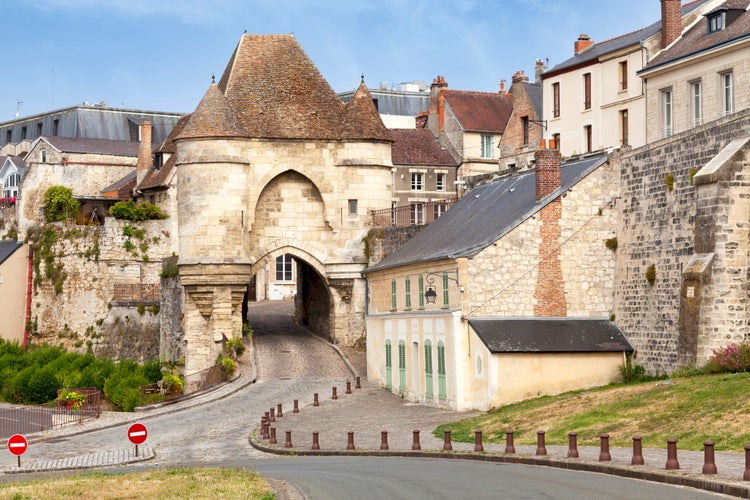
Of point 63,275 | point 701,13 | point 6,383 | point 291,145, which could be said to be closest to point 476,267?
point 291,145

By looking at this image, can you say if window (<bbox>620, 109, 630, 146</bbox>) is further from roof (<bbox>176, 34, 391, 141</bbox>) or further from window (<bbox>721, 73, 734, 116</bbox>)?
roof (<bbox>176, 34, 391, 141</bbox>)

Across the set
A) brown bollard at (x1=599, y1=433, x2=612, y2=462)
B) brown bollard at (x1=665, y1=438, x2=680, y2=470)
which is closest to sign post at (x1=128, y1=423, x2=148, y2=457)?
brown bollard at (x1=599, y1=433, x2=612, y2=462)

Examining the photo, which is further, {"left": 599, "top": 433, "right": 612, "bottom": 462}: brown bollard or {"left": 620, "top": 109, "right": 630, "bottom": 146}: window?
{"left": 620, "top": 109, "right": 630, "bottom": 146}: window

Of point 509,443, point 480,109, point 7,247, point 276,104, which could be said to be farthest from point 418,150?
point 509,443

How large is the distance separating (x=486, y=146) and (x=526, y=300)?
43.0 meters

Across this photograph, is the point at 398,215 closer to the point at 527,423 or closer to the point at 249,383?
the point at 249,383

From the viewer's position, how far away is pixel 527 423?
3095cm

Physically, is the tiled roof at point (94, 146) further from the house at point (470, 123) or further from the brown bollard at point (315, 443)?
the brown bollard at point (315, 443)

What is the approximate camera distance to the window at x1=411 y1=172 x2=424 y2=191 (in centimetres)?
7906

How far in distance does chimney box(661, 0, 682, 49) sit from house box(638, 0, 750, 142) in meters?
0.64

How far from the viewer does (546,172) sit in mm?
38812

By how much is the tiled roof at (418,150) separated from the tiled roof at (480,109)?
206cm

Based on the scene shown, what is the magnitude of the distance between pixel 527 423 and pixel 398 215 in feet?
96.9

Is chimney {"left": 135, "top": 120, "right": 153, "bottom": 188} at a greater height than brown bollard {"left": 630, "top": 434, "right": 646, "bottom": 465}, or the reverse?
chimney {"left": 135, "top": 120, "right": 153, "bottom": 188}
